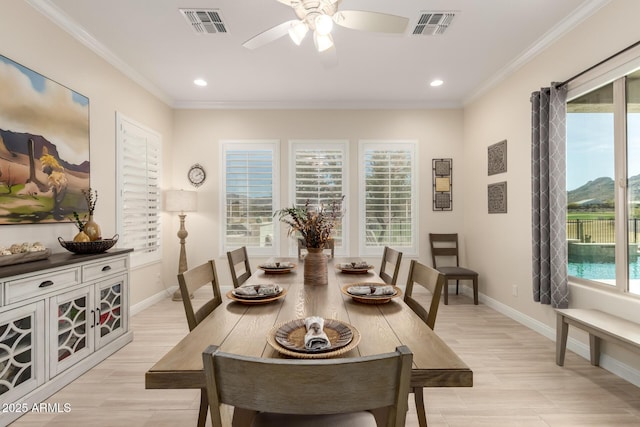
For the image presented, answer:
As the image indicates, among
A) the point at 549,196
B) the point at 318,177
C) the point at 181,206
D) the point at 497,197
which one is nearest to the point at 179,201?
the point at 181,206

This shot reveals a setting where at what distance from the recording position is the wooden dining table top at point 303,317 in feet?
3.14

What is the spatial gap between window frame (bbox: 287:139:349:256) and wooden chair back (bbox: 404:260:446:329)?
117 inches

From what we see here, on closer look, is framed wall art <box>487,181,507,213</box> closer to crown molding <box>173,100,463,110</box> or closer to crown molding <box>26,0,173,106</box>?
crown molding <box>173,100,463,110</box>

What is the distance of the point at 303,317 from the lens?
145 cm

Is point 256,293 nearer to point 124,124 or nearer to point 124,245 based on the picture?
point 124,245

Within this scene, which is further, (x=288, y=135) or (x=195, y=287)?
(x=288, y=135)

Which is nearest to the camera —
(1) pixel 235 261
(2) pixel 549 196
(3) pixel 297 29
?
(3) pixel 297 29

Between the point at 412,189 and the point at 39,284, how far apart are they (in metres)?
4.43

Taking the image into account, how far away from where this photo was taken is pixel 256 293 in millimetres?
1739

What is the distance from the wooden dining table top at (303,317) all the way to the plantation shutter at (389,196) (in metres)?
3.05

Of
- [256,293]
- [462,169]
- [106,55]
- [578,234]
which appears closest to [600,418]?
[578,234]

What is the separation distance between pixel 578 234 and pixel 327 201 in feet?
9.95

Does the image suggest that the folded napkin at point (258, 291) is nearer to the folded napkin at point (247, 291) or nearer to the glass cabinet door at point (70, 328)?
the folded napkin at point (247, 291)

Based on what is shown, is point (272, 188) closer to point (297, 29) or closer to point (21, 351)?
point (297, 29)
